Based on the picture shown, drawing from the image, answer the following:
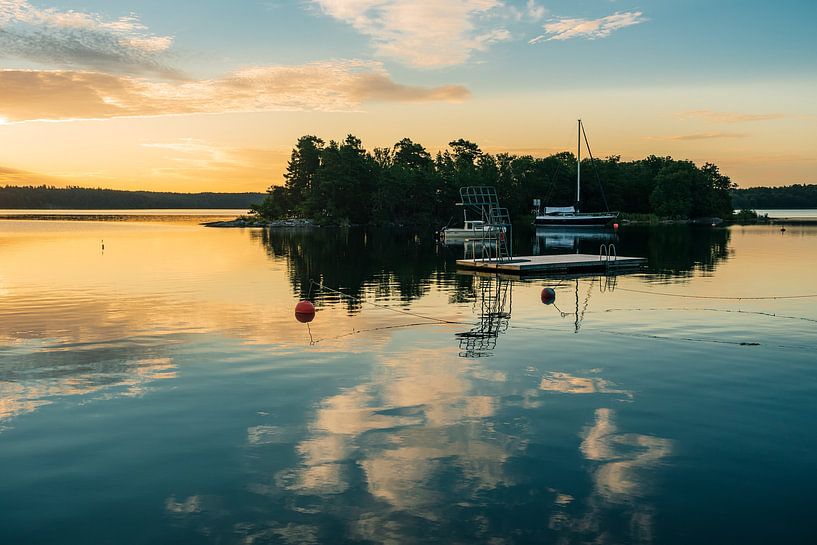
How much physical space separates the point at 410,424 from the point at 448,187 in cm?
16497

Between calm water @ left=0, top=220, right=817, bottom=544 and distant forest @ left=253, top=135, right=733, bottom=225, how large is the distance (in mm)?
143773

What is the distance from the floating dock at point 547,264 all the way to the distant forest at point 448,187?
12096 centimetres

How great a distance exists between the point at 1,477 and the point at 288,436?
5.11 metres

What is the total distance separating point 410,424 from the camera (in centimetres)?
1500

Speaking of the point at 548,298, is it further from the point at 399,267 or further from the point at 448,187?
the point at 448,187

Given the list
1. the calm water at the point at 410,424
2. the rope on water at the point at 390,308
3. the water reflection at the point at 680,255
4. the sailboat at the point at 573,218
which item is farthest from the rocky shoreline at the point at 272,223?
the calm water at the point at 410,424

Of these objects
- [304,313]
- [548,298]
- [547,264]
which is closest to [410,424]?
[304,313]

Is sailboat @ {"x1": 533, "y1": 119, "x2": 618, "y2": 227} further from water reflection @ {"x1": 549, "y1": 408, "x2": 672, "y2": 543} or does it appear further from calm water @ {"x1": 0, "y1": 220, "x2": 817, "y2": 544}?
water reflection @ {"x1": 549, "y1": 408, "x2": 672, "y2": 543}

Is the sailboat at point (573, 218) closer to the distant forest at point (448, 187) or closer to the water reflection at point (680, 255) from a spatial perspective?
the distant forest at point (448, 187)

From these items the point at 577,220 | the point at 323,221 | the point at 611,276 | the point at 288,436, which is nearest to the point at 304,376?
the point at 288,436

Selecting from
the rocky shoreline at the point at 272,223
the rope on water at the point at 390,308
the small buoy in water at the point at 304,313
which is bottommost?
the rope on water at the point at 390,308

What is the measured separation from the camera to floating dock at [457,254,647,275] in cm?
4934

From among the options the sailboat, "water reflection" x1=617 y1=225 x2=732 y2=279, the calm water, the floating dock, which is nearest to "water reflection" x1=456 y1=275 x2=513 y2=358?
the calm water

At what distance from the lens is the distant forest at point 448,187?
17638 centimetres
